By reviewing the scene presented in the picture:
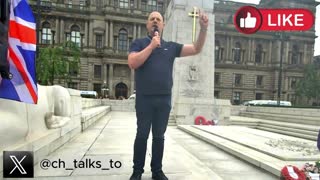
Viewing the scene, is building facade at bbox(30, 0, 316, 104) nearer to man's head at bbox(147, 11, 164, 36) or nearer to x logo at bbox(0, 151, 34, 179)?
x logo at bbox(0, 151, 34, 179)

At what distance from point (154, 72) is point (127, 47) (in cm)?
5861

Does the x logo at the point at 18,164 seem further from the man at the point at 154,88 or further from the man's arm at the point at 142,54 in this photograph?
the man's arm at the point at 142,54

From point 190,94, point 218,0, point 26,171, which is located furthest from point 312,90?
point 26,171

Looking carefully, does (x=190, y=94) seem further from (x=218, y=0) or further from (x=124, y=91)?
(x=218, y=0)

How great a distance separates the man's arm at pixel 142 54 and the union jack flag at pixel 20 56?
103 centimetres

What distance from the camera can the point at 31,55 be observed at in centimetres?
305

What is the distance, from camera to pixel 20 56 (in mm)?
2902

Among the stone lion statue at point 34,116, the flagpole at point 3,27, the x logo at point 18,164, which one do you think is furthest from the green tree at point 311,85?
the flagpole at point 3,27

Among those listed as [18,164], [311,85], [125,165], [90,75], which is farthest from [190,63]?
[311,85]

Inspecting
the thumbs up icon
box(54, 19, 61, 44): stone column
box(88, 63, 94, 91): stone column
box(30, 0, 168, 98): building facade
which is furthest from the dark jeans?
box(54, 19, 61, 44): stone column

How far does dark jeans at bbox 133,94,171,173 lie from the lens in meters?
3.51

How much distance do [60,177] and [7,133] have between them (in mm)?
835

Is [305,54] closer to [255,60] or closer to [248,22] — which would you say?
[255,60]

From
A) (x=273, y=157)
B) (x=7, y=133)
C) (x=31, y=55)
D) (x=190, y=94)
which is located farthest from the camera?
(x=190, y=94)
